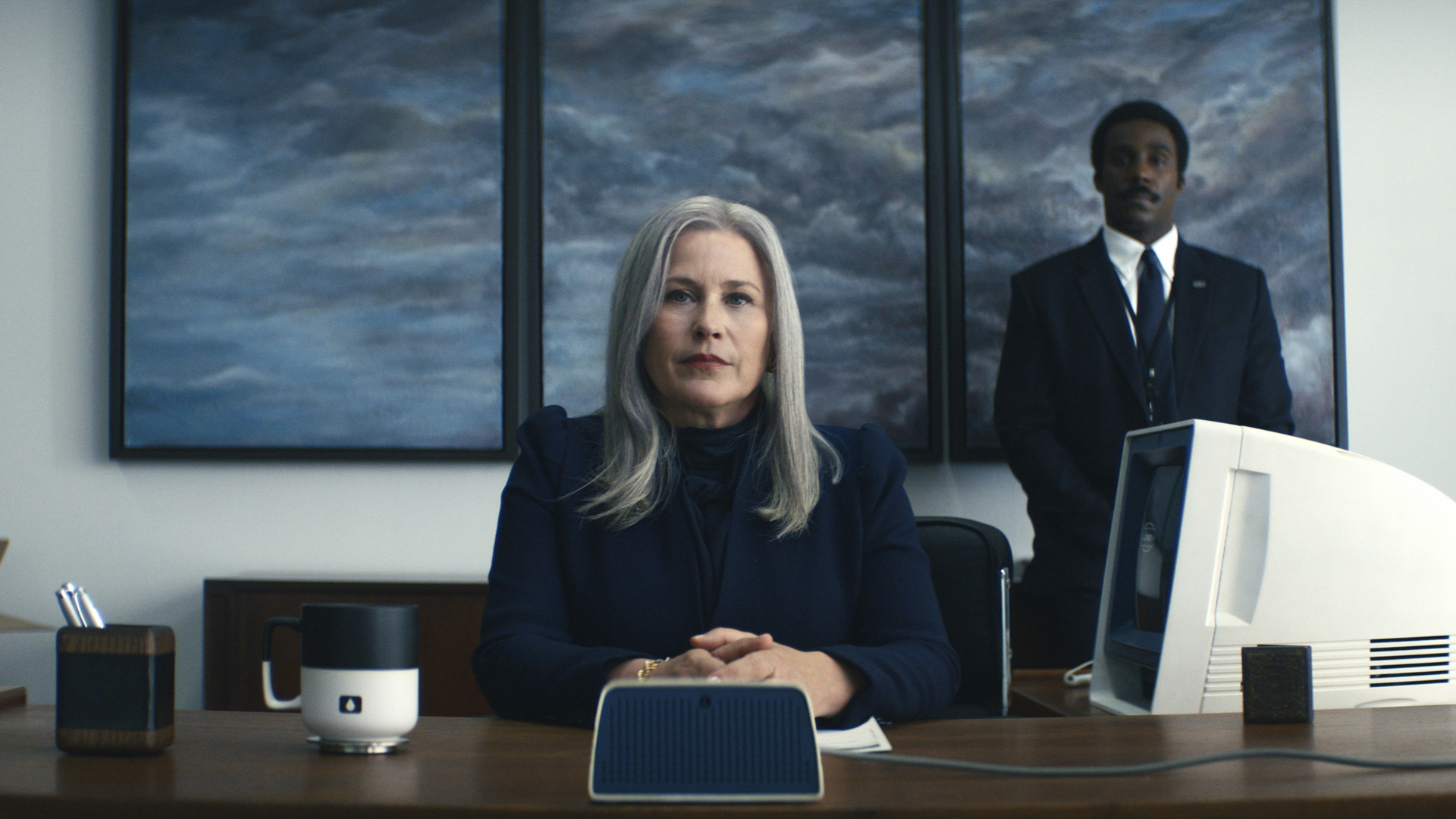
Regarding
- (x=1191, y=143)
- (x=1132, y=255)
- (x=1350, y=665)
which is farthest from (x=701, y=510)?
(x=1191, y=143)

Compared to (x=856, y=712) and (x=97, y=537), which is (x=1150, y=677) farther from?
(x=97, y=537)

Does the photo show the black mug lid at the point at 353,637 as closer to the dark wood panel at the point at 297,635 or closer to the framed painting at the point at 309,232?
the dark wood panel at the point at 297,635

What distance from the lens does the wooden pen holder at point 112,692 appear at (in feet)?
2.83

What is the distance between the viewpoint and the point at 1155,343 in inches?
96.3

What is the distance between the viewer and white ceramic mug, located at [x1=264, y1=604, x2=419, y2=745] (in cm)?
86

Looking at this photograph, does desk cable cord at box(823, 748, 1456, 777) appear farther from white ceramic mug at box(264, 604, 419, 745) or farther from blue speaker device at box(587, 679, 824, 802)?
white ceramic mug at box(264, 604, 419, 745)

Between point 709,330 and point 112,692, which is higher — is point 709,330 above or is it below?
above

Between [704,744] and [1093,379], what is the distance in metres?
1.92

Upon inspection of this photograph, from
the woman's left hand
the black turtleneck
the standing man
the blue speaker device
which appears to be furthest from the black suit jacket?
the blue speaker device

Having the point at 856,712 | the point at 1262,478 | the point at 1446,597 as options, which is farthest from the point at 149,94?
the point at 1446,597

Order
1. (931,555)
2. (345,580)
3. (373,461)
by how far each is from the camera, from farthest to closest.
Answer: (373,461) < (345,580) < (931,555)

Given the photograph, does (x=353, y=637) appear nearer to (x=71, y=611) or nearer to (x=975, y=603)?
(x=71, y=611)

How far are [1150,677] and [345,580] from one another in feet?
5.84

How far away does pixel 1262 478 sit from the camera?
126 centimetres
